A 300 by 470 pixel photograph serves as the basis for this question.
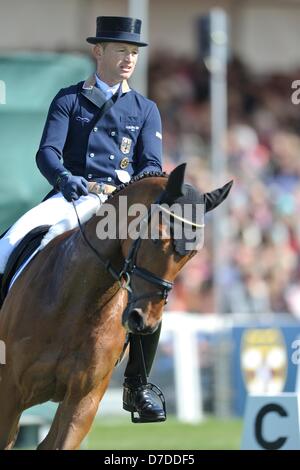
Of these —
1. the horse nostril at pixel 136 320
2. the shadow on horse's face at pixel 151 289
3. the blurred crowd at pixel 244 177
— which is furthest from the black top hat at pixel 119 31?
the blurred crowd at pixel 244 177

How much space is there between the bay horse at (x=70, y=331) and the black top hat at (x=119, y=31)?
3.28 ft

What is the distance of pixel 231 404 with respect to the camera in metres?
14.3

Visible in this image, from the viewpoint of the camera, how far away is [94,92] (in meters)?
7.28

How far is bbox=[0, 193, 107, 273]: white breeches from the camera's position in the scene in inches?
280

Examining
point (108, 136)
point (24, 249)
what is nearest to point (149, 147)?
point (108, 136)

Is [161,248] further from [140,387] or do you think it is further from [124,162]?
[140,387]

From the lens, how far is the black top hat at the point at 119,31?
7.11m

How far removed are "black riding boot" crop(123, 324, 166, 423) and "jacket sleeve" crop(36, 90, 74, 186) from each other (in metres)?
1.14

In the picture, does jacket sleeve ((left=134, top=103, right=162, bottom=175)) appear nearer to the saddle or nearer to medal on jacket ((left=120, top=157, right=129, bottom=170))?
medal on jacket ((left=120, top=157, right=129, bottom=170))

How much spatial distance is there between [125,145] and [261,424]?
2.22 m

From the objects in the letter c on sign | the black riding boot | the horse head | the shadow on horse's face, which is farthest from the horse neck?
the letter c on sign

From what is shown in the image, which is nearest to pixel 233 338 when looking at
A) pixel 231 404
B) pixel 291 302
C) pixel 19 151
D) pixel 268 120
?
pixel 231 404

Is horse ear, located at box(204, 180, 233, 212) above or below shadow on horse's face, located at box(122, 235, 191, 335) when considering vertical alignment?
above

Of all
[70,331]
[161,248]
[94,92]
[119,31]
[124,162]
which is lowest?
[70,331]
